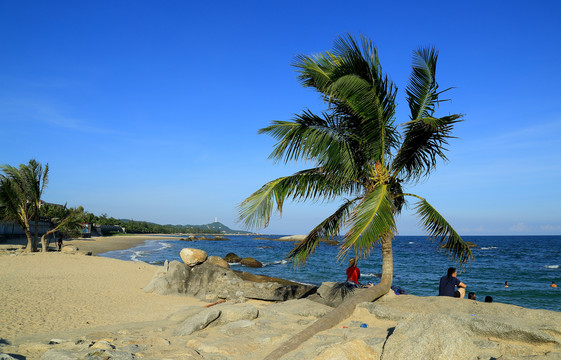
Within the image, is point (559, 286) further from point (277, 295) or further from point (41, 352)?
point (41, 352)

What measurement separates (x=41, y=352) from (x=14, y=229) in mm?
44021

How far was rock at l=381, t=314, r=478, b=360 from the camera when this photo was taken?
404cm

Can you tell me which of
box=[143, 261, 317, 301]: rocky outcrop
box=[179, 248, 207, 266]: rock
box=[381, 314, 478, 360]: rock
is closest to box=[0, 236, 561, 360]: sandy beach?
box=[381, 314, 478, 360]: rock

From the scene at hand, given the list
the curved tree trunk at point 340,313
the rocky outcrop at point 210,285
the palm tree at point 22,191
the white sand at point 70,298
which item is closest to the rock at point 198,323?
the curved tree trunk at point 340,313

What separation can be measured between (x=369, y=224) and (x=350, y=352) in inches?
92.4

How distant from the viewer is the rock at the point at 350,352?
4.40 m

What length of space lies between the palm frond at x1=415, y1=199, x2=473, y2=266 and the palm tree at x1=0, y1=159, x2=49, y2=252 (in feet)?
91.0

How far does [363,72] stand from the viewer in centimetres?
738

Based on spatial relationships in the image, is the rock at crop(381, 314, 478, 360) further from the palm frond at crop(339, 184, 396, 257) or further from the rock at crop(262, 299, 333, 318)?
the rock at crop(262, 299, 333, 318)

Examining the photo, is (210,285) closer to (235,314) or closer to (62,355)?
(235,314)

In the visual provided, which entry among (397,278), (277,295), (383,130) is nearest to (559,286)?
(397,278)

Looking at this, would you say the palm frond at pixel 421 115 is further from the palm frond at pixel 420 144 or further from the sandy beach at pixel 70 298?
the sandy beach at pixel 70 298

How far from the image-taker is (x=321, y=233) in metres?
8.48

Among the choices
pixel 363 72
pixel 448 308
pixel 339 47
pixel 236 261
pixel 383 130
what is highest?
pixel 339 47
